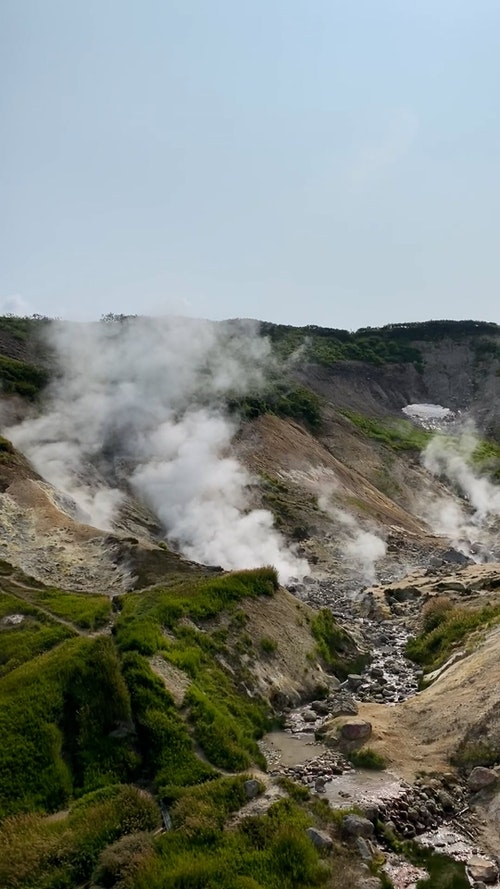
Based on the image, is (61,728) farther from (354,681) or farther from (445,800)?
(354,681)

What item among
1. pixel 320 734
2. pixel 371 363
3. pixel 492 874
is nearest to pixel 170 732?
pixel 320 734

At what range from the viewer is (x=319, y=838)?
14.5 m

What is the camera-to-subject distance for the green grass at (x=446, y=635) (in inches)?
1096

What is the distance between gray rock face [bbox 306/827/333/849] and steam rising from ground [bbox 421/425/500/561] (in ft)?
142

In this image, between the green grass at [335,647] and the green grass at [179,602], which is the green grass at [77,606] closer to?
the green grass at [179,602]

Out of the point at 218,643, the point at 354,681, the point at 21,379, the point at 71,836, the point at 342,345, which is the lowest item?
the point at 71,836

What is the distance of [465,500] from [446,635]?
49.4 meters

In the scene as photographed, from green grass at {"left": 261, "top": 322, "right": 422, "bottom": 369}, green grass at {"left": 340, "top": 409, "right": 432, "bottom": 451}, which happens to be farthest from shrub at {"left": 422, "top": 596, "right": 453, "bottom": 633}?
green grass at {"left": 261, "top": 322, "right": 422, "bottom": 369}

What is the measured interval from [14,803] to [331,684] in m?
14.0

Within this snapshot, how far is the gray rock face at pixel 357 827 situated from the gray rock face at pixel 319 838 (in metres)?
0.75

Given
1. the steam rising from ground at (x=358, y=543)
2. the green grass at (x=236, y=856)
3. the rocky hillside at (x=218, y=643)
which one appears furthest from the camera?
the steam rising from ground at (x=358, y=543)

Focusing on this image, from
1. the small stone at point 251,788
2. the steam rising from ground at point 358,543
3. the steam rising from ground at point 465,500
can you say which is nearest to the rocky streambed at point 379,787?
the small stone at point 251,788

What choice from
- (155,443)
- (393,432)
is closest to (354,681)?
(155,443)

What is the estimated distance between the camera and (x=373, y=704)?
78.8ft
